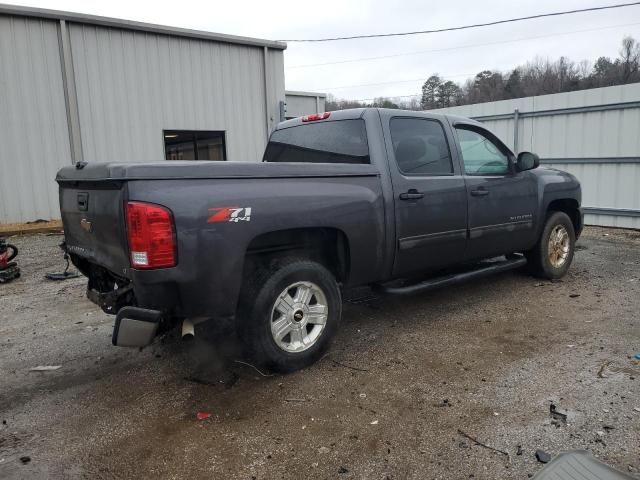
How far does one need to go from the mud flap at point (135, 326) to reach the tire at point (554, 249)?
4619 millimetres

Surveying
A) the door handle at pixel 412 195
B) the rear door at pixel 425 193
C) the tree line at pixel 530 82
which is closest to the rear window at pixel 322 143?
the rear door at pixel 425 193

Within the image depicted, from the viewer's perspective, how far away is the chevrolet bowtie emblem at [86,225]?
3.43 m

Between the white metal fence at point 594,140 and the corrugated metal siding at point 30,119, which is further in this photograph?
the corrugated metal siding at point 30,119

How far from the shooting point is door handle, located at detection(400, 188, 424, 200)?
4156 millimetres

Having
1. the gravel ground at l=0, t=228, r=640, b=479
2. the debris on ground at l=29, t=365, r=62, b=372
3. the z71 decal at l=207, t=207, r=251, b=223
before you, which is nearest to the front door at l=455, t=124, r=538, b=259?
the gravel ground at l=0, t=228, r=640, b=479

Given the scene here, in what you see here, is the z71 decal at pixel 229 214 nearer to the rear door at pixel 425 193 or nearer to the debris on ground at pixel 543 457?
the rear door at pixel 425 193

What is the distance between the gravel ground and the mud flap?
0.54 m

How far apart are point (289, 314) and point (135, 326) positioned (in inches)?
42.3

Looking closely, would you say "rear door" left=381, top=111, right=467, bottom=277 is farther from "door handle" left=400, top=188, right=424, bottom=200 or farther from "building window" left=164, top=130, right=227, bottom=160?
"building window" left=164, top=130, right=227, bottom=160

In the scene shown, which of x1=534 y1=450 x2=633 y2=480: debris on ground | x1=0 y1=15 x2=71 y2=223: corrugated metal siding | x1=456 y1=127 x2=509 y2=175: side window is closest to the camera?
x1=534 y1=450 x2=633 y2=480: debris on ground

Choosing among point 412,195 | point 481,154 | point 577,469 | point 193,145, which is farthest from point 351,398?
point 193,145

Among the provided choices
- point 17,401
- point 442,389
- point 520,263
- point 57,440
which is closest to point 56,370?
point 17,401

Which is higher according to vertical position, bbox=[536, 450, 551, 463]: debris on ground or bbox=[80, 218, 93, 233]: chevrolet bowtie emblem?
bbox=[80, 218, 93, 233]: chevrolet bowtie emblem

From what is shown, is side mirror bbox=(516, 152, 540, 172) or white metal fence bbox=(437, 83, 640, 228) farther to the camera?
white metal fence bbox=(437, 83, 640, 228)
